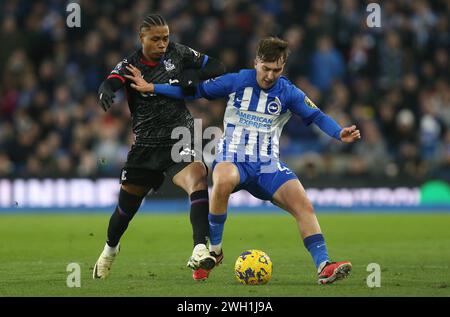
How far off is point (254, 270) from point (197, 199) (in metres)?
0.84

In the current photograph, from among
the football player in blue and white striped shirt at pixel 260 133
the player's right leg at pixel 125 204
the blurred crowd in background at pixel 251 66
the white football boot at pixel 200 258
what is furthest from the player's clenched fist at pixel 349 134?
the blurred crowd in background at pixel 251 66

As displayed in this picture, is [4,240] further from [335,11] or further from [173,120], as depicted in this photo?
[335,11]

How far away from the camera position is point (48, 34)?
21812 millimetres

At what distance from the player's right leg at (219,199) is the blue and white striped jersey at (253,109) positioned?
0.19 meters

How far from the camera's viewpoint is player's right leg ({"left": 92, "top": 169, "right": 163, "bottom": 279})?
30.3 feet

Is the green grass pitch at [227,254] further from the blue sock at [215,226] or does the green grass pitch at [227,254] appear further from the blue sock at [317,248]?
the blue sock at [215,226]

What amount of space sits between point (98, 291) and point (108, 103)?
169cm

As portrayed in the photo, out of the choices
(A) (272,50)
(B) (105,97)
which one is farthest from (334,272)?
(B) (105,97)

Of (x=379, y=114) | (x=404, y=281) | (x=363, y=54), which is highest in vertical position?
(x=363, y=54)

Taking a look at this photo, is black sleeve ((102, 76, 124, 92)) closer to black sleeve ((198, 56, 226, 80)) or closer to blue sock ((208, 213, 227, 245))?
black sleeve ((198, 56, 226, 80))

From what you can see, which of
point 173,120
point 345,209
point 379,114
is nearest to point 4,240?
point 173,120

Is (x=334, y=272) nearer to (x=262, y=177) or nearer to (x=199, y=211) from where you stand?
(x=262, y=177)

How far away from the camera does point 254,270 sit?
8.61 metres

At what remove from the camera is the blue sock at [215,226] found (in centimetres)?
893
